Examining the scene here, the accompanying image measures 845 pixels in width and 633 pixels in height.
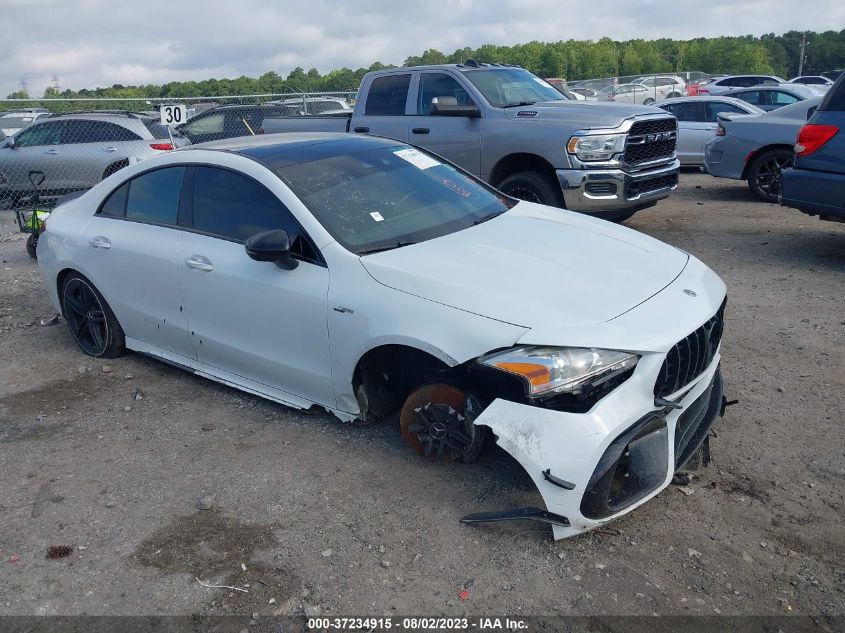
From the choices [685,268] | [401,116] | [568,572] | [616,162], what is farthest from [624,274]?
[401,116]

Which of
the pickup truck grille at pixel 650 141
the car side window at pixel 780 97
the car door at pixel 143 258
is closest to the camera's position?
the car door at pixel 143 258

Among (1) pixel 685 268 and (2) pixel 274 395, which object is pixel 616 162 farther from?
(2) pixel 274 395

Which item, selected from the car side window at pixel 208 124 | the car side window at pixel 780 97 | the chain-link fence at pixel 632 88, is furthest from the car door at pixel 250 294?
the chain-link fence at pixel 632 88

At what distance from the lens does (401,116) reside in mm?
9508

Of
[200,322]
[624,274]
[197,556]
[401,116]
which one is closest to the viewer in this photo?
[197,556]

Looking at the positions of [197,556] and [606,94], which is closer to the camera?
[197,556]

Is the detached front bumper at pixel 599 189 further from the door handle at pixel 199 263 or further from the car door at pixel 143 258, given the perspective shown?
the door handle at pixel 199 263

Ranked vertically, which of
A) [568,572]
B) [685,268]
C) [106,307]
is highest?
[685,268]

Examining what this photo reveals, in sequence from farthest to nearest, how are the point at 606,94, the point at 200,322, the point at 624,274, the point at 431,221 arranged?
the point at 606,94 < the point at 200,322 < the point at 431,221 < the point at 624,274

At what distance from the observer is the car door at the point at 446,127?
883 centimetres

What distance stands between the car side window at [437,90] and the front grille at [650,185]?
2153 millimetres

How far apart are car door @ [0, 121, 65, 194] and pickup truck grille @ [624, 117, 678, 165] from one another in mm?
10137

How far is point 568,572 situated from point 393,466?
46.1 inches

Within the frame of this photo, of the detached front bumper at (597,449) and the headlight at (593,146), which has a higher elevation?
→ the headlight at (593,146)
